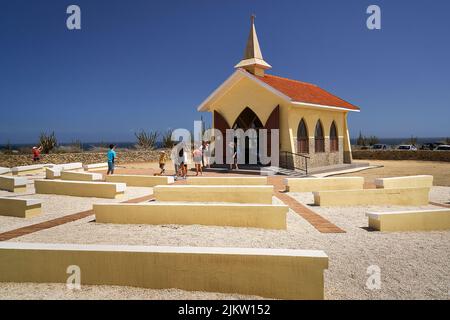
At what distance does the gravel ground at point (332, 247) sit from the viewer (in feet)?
13.8

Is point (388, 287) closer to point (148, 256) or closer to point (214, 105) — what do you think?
point (148, 256)

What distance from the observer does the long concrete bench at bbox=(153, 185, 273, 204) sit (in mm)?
9484

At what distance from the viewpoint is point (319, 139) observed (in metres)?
20.3

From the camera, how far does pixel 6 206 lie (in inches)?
346

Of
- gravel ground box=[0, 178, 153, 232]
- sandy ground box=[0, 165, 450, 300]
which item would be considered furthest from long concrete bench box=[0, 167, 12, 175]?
sandy ground box=[0, 165, 450, 300]

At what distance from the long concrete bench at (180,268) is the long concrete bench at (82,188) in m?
6.46

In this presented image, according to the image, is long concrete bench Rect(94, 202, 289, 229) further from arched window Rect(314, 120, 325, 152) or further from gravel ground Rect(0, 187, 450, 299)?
arched window Rect(314, 120, 325, 152)

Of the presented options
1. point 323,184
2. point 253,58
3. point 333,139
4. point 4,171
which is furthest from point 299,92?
point 4,171

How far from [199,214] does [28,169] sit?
55.9 feet

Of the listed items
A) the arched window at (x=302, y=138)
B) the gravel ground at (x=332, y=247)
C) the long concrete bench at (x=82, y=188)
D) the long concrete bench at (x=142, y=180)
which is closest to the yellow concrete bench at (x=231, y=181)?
the long concrete bench at (x=142, y=180)

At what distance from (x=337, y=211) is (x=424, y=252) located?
3.32 metres

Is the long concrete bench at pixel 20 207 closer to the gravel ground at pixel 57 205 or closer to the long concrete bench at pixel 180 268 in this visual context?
the gravel ground at pixel 57 205
